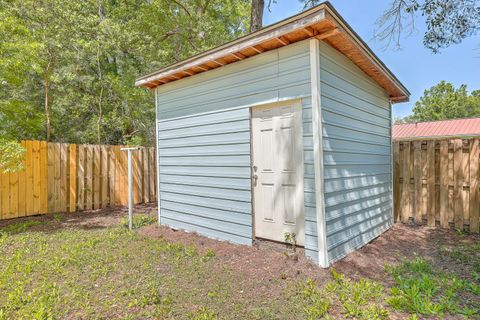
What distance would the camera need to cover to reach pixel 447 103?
33750mm

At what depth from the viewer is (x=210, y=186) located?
4609mm

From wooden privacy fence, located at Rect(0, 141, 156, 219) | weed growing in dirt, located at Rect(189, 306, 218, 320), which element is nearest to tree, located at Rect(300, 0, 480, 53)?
weed growing in dirt, located at Rect(189, 306, 218, 320)

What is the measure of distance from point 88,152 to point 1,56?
270cm

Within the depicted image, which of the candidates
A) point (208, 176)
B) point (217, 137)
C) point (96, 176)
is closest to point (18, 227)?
point (96, 176)

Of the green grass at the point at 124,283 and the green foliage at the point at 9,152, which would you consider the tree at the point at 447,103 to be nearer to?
the green grass at the point at 124,283

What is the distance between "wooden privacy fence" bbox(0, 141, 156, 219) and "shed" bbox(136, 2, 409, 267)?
9.33 feet

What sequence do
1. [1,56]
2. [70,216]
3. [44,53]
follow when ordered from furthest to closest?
[44,53] < [70,216] < [1,56]

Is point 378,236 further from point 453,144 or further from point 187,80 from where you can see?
point 187,80

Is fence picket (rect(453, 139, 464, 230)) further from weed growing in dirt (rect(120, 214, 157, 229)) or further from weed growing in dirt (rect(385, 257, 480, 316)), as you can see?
weed growing in dirt (rect(120, 214, 157, 229))

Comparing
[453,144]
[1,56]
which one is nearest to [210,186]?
[453,144]

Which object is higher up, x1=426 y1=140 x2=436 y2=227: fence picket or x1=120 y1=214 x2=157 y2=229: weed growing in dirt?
x1=426 y1=140 x2=436 y2=227: fence picket

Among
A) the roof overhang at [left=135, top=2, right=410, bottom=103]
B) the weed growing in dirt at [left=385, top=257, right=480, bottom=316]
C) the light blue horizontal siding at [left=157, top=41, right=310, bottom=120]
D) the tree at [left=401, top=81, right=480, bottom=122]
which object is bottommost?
the weed growing in dirt at [left=385, top=257, right=480, bottom=316]

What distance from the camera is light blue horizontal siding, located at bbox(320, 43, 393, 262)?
3498 millimetres

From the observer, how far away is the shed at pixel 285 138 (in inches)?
132
